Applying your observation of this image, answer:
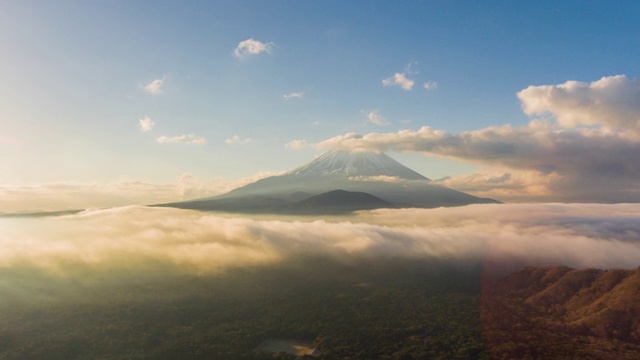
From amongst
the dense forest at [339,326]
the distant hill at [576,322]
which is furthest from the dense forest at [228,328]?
the distant hill at [576,322]

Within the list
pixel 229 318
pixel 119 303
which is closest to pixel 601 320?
pixel 229 318

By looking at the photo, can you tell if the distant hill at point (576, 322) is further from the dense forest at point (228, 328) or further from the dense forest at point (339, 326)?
the dense forest at point (228, 328)

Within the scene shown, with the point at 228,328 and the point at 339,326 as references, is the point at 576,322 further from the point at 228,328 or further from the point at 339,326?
the point at 228,328

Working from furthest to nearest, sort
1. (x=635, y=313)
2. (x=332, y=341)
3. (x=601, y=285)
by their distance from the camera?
(x=601, y=285) → (x=635, y=313) → (x=332, y=341)

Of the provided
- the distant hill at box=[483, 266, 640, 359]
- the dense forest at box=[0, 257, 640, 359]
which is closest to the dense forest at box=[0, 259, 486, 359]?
the dense forest at box=[0, 257, 640, 359]

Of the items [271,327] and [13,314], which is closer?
[271,327]

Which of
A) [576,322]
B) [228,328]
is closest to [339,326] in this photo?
[228,328]

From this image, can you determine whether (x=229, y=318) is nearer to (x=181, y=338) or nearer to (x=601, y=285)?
(x=181, y=338)

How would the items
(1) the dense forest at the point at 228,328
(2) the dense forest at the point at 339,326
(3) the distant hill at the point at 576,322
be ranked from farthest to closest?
1. (1) the dense forest at the point at 228,328
2. (2) the dense forest at the point at 339,326
3. (3) the distant hill at the point at 576,322

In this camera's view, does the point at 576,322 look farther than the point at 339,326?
Yes
